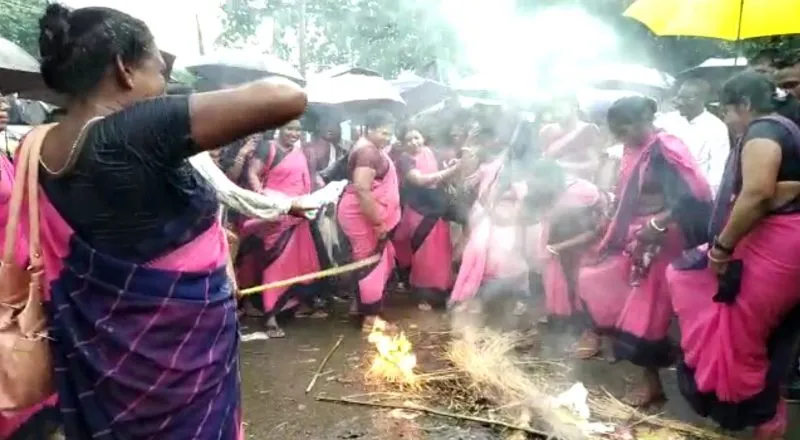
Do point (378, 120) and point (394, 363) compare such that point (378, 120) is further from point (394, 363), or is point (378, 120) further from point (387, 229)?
point (394, 363)

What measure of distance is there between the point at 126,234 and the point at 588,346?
4.81 m

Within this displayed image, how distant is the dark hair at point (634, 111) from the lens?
4988mm

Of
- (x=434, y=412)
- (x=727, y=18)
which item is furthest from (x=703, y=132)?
(x=434, y=412)

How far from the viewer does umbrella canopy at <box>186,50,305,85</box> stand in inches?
→ 285

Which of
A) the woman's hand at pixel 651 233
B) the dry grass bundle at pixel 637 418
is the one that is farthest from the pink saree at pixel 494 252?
the dry grass bundle at pixel 637 418

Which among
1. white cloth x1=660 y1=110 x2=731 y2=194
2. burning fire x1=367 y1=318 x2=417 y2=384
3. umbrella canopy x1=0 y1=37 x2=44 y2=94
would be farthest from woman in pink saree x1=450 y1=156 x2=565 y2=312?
umbrella canopy x1=0 y1=37 x2=44 y2=94

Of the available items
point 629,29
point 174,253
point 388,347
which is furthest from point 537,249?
point 629,29

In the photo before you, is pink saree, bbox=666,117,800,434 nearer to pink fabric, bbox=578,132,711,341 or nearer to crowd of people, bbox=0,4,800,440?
crowd of people, bbox=0,4,800,440

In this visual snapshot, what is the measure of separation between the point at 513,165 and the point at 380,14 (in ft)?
32.7

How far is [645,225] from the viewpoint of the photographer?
4.93 metres

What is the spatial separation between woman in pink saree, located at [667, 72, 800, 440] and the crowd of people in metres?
0.01

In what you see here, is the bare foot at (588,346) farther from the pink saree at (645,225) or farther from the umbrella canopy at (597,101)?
the umbrella canopy at (597,101)

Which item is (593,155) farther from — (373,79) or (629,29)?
(629,29)

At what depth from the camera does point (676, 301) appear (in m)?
4.41
